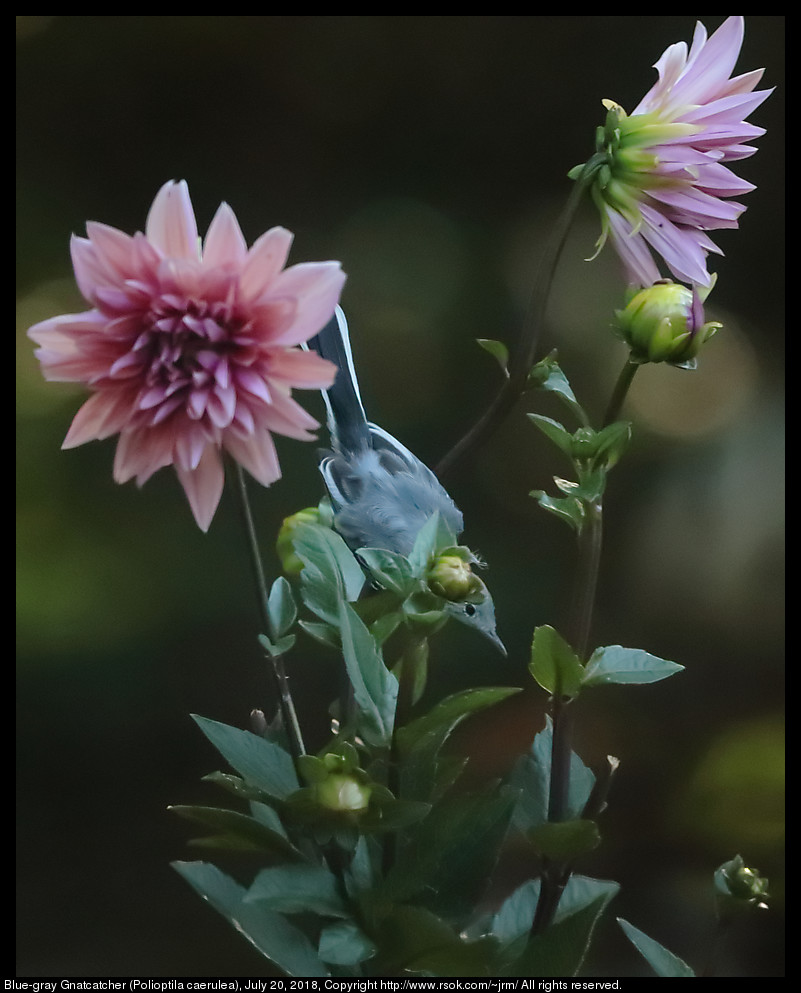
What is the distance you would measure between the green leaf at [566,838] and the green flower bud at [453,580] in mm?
91

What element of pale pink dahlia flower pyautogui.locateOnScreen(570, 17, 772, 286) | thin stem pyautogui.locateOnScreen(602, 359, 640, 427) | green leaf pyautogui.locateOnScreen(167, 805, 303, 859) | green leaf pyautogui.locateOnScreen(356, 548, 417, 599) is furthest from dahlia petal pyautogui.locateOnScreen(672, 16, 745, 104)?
green leaf pyautogui.locateOnScreen(167, 805, 303, 859)

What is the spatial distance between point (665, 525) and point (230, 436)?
2.12 feet

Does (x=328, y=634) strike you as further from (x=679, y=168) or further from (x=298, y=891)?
(x=679, y=168)

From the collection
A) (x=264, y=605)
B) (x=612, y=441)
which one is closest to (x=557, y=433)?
(x=612, y=441)

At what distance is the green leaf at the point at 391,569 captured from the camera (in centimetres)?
36

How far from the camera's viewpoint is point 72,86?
36.0 inches

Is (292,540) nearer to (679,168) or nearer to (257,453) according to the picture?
(257,453)

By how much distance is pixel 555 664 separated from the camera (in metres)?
0.36

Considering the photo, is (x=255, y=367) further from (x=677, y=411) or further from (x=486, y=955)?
(x=677, y=411)

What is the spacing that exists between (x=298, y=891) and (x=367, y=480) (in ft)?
0.51

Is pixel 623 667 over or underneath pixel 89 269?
underneath

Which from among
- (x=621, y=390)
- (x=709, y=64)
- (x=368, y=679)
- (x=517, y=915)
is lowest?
(x=517, y=915)

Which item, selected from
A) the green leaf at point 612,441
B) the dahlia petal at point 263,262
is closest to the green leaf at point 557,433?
the green leaf at point 612,441

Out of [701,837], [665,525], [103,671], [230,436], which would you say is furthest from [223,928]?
[230,436]
